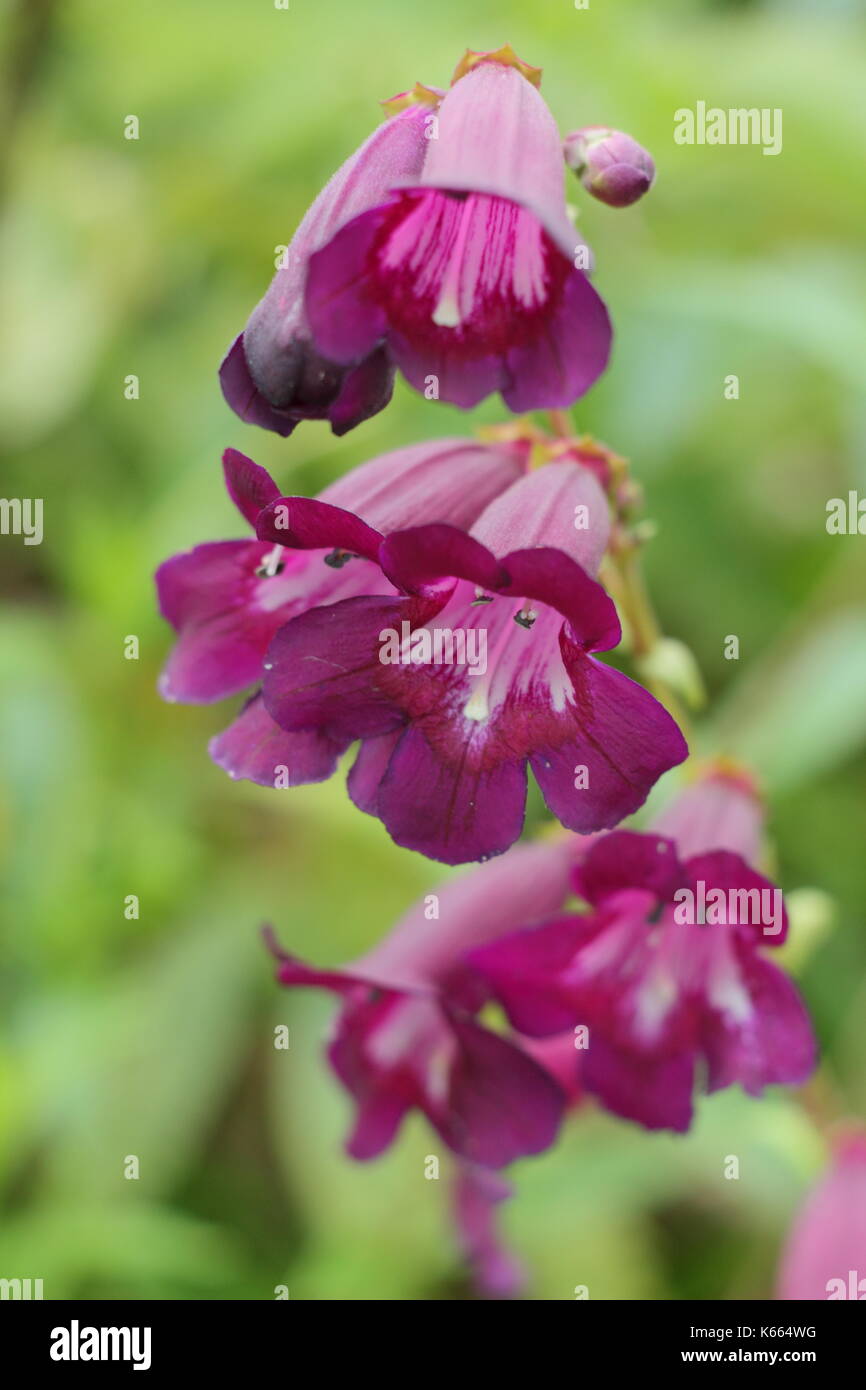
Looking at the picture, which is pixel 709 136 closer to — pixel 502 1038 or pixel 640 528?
pixel 640 528

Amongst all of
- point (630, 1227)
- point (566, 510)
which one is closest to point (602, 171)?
point (566, 510)

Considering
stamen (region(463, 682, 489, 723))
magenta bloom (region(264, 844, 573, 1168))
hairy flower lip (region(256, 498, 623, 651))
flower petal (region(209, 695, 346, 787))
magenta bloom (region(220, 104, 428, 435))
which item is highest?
magenta bloom (region(220, 104, 428, 435))

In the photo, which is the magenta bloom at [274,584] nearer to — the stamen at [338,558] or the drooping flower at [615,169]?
the stamen at [338,558]

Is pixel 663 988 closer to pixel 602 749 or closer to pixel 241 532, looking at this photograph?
pixel 602 749

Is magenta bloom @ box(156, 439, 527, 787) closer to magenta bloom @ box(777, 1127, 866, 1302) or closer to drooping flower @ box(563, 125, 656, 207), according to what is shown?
drooping flower @ box(563, 125, 656, 207)

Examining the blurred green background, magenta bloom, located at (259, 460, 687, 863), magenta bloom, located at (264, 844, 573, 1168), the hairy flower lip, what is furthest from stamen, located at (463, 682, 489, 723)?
the blurred green background

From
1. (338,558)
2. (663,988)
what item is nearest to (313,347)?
(338,558)
